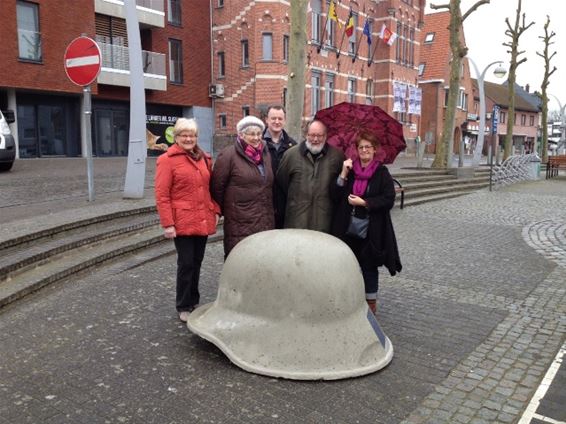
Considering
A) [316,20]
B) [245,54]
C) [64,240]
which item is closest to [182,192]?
A: [64,240]

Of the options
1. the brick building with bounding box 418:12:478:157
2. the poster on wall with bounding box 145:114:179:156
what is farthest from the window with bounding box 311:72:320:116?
the brick building with bounding box 418:12:478:157

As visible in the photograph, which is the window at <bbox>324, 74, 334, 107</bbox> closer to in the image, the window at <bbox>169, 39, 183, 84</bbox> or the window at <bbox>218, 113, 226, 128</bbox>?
the window at <bbox>218, 113, 226, 128</bbox>

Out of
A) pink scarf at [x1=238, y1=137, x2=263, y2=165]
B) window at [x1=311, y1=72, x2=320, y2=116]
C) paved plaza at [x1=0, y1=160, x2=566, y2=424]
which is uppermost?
window at [x1=311, y1=72, x2=320, y2=116]

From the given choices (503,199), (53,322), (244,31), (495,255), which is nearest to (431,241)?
(495,255)

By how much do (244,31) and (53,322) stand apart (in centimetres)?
3005

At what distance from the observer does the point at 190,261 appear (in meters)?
4.82

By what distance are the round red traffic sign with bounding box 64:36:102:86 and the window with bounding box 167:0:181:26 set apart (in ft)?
74.9

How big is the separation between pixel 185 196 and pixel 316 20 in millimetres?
33588

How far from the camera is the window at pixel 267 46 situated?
3203 cm

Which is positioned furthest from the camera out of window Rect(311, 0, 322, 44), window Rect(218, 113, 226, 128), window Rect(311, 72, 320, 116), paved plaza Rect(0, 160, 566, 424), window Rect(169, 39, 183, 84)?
window Rect(311, 72, 320, 116)

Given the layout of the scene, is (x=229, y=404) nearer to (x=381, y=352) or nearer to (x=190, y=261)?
(x=381, y=352)

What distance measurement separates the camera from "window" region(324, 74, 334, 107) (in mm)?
36825

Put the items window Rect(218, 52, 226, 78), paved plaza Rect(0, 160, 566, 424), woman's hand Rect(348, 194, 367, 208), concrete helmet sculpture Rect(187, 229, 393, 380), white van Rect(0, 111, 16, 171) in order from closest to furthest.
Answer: paved plaza Rect(0, 160, 566, 424) < concrete helmet sculpture Rect(187, 229, 393, 380) < woman's hand Rect(348, 194, 367, 208) < white van Rect(0, 111, 16, 171) < window Rect(218, 52, 226, 78)

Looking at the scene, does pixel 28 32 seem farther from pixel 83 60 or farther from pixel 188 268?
pixel 188 268
